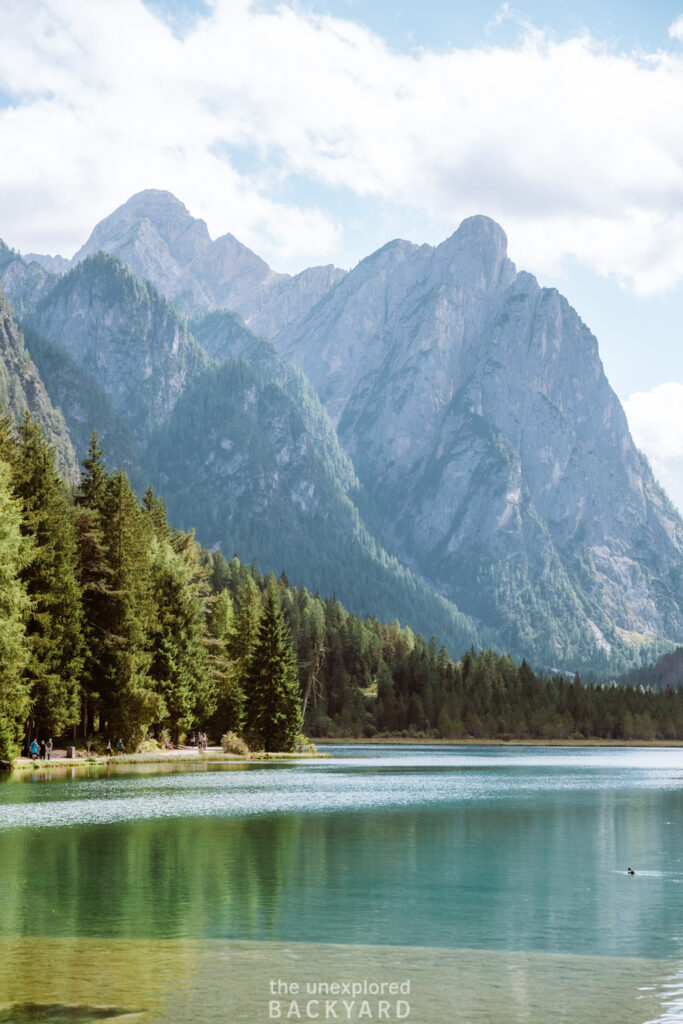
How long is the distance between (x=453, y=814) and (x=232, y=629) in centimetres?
8602

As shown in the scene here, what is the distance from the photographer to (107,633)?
9238 centimetres

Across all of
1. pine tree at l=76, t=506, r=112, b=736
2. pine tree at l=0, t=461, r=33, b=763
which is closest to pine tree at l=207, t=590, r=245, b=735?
pine tree at l=76, t=506, r=112, b=736

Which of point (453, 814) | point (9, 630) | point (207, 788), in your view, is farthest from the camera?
point (207, 788)

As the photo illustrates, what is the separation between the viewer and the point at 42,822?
44.9 meters

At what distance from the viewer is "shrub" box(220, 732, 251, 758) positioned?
118562 mm

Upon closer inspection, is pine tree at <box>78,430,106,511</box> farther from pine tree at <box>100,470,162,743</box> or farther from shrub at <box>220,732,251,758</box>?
shrub at <box>220,732,251,758</box>

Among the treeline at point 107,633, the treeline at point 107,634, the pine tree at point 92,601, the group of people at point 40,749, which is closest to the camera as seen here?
the treeline at point 107,633

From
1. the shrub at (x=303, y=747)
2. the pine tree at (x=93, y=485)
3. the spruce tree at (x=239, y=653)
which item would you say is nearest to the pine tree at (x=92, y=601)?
the pine tree at (x=93, y=485)

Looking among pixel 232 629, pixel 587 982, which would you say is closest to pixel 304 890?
pixel 587 982

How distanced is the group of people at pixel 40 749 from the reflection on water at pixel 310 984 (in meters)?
63.0

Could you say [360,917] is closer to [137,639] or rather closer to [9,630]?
[9,630]

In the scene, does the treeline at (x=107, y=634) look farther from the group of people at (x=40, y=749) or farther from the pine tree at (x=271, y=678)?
the group of people at (x=40, y=749)

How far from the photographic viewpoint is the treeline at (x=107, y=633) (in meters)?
71.1

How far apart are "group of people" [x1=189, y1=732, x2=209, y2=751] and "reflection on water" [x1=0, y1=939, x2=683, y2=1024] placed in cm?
9428
